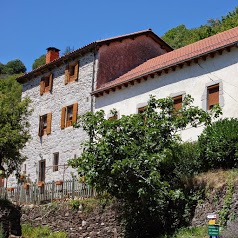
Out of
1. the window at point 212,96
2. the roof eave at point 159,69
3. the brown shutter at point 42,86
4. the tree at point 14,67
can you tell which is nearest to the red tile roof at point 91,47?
the brown shutter at point 42,86

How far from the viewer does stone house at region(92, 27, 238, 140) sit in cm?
1942

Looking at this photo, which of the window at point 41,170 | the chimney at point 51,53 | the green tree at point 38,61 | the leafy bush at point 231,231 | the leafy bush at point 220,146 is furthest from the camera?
the green tree at point 38,61

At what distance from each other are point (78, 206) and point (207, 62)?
7.92 meters

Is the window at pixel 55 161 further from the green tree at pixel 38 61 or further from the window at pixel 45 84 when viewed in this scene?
the green tree at pixel 38 61

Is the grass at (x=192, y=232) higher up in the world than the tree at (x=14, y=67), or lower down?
lower down

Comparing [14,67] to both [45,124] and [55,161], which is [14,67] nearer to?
[45,124]

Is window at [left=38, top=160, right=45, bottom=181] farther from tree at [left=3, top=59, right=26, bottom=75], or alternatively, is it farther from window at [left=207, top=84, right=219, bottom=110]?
tree at [left=3, top=59, right=26, bottom=75]

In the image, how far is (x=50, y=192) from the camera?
21.1 meters

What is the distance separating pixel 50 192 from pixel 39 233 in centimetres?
231

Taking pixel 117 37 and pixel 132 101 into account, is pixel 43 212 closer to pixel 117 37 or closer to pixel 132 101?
pixel 132 101

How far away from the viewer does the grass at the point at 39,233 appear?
18462mm

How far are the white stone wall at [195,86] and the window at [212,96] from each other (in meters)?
0.17

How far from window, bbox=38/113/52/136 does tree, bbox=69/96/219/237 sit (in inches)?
471

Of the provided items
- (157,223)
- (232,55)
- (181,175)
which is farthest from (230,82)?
(157,223)
